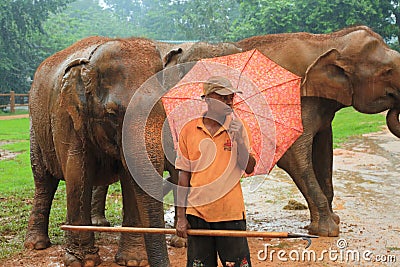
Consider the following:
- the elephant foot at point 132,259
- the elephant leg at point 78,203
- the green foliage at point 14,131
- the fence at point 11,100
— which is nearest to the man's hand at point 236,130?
the elephant leg at point 78,203

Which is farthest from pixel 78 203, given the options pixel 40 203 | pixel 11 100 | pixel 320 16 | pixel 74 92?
pixel 11 100

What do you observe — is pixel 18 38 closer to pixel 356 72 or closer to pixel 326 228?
pixel 356 72

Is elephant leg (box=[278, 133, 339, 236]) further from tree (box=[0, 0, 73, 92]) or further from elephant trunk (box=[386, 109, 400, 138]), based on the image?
tree (box=[0, 0, 73, 92])

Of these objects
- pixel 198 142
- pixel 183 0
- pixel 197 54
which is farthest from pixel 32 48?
pixel 198 142

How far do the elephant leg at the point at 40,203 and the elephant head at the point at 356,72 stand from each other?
300 centimetres

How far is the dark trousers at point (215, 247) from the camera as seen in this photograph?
3.47m

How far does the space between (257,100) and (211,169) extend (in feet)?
6.70

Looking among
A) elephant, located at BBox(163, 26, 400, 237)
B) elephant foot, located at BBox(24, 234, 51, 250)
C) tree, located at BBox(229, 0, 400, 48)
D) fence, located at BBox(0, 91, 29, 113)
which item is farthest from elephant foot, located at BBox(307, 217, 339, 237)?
fence, located at BBox(0, 91, 29, 113)

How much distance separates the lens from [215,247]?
3594 mm

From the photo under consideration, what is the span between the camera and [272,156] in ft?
17.3

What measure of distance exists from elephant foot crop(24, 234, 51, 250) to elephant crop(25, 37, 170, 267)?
0.4 inches

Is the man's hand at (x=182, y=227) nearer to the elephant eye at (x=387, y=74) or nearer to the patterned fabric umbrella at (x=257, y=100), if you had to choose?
the patterned fabric umbrella at (x=257, y=100)

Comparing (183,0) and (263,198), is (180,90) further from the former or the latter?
(183,0)

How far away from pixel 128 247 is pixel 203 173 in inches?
84.7
